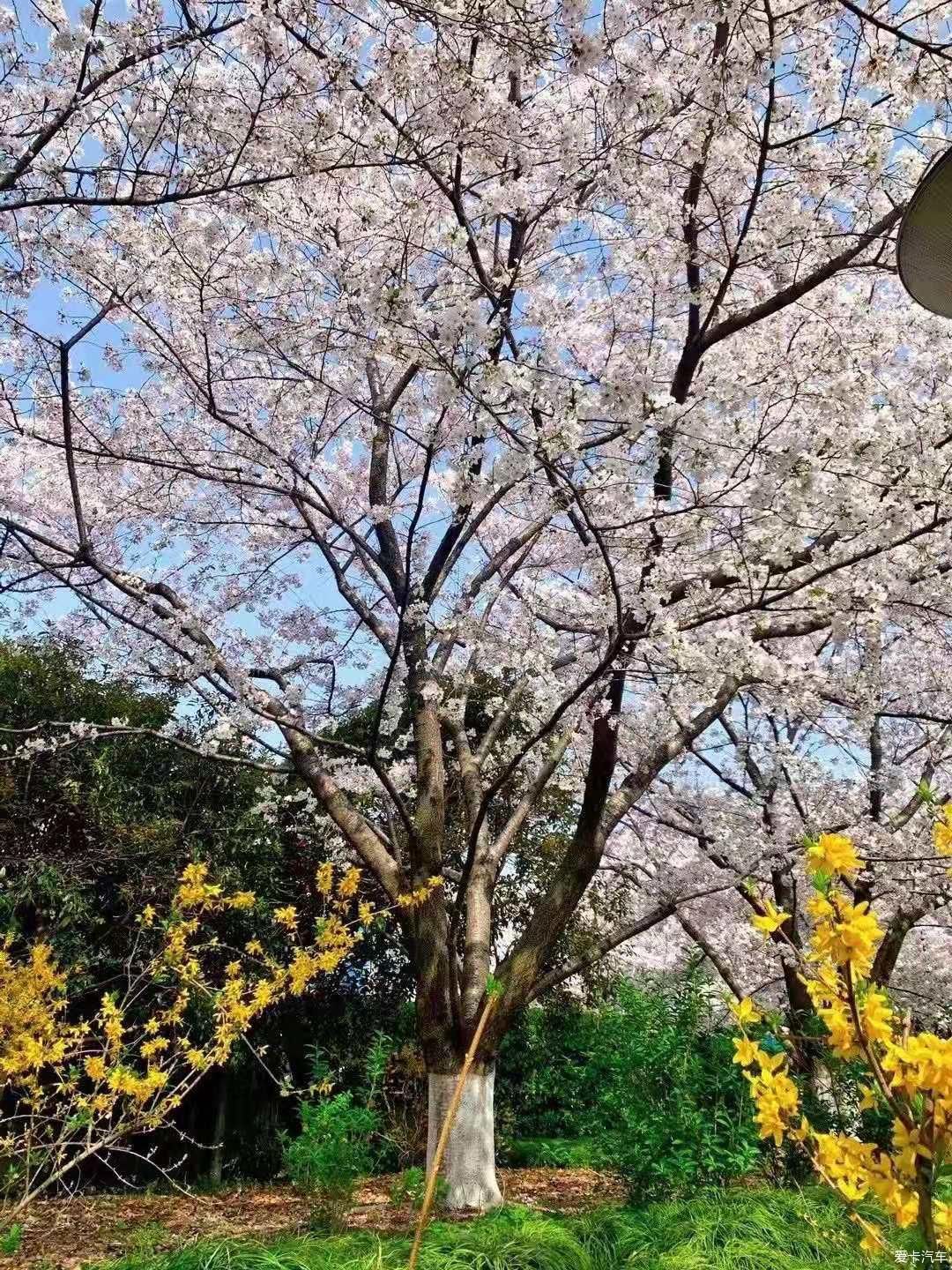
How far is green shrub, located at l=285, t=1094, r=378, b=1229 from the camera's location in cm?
464

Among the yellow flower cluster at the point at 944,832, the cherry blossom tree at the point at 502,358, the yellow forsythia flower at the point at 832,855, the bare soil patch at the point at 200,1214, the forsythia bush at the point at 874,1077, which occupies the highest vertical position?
the cherry blossom tree at the point at 502,358

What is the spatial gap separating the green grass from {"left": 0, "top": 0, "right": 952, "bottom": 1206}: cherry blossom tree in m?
0.79

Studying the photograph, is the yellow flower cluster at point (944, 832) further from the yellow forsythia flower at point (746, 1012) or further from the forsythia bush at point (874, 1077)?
the yellow forsythia flower at point (746, 1012)

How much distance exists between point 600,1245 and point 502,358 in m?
3.78

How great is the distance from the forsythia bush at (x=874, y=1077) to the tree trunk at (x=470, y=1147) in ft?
11.5

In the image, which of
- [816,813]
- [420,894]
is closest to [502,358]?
[420,894]

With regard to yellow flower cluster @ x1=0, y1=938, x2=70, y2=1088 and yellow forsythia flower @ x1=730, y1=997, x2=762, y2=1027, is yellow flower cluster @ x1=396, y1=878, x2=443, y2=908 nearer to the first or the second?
yellow flower cluster @ x1=0, y1=938, x2=70, y2=1088

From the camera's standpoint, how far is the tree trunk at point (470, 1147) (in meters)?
4.73

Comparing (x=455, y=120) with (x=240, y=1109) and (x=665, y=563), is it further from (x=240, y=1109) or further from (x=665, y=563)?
(x=240, y=1109)

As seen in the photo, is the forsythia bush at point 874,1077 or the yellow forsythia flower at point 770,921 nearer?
the forsythia bush at point 874,1077

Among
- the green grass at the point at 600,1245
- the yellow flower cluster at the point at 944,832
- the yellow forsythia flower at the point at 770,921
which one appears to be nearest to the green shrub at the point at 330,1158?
the green grass at the point at 600,1245

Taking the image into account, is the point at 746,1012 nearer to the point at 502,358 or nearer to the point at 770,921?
the point at 770,921

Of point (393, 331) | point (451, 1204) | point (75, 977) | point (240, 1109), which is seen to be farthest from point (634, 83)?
point (240, 1109)

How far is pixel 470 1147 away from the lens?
4.78m
